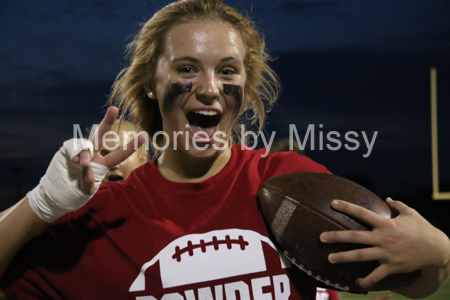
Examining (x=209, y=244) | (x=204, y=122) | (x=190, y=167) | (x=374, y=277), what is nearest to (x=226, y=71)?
(x=204, y=122)

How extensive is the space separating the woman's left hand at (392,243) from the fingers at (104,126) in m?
0.74

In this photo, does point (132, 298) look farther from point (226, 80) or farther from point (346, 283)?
point (226, 80)

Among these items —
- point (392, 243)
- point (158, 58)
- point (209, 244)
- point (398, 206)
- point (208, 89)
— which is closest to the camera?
point (392, 243)

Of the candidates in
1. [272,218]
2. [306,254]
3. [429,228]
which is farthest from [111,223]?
[429,228]

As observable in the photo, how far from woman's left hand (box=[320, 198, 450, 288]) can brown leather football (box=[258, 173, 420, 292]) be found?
0.04 metres

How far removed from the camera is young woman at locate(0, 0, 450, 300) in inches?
57.5

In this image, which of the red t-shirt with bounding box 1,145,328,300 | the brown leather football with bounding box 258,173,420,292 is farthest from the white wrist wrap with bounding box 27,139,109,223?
the brown leather football with bounding box 258,173,420,292

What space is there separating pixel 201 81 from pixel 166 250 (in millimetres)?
627

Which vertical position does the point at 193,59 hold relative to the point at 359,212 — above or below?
above

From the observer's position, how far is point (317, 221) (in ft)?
4.89

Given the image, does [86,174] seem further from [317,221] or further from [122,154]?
[317,221]

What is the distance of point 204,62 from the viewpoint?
69.0 inches

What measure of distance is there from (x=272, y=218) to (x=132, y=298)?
54 cm

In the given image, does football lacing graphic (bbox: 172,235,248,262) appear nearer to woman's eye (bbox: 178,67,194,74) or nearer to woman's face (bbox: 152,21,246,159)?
woman's face (bbox: 152,21,246,159)
